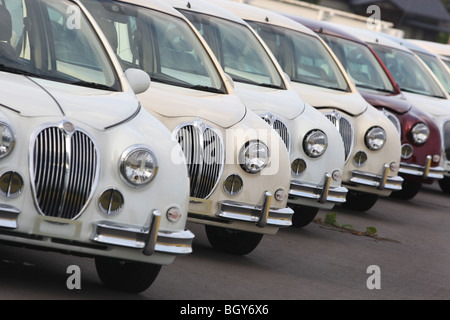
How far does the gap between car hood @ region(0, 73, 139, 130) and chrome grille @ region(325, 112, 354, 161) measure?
486 cm

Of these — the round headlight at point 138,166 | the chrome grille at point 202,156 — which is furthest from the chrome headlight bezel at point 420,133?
the round headlight at point 138,166

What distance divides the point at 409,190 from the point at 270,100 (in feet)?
17.9

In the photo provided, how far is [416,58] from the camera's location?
16.8 m

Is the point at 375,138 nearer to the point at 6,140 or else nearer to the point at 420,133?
the point at 420,133

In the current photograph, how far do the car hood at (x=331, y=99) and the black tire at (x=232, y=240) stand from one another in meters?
3.02

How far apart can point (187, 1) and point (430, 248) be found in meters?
3.38

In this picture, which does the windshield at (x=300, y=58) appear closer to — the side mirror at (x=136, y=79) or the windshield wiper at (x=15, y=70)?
the side mirror at (x=136, y=79)

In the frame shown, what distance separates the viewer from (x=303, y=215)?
11.0 meters

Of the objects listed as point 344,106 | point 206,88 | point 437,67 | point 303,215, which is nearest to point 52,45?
point 206,88

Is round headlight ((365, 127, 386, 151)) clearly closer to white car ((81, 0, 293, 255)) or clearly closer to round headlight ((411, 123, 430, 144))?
round headlight ((411, 123, 430, 144))

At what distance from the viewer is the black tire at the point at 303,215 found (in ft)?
35.9

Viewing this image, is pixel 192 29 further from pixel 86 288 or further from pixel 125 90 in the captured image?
pixel 86 288

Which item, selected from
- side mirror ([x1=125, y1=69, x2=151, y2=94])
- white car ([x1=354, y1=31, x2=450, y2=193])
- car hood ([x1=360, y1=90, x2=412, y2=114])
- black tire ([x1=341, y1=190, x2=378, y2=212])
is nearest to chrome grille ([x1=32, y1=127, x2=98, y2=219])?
side mirror ([x1=125, y1=69, x2=151, y2=94])

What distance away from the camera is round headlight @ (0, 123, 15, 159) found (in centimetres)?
595
